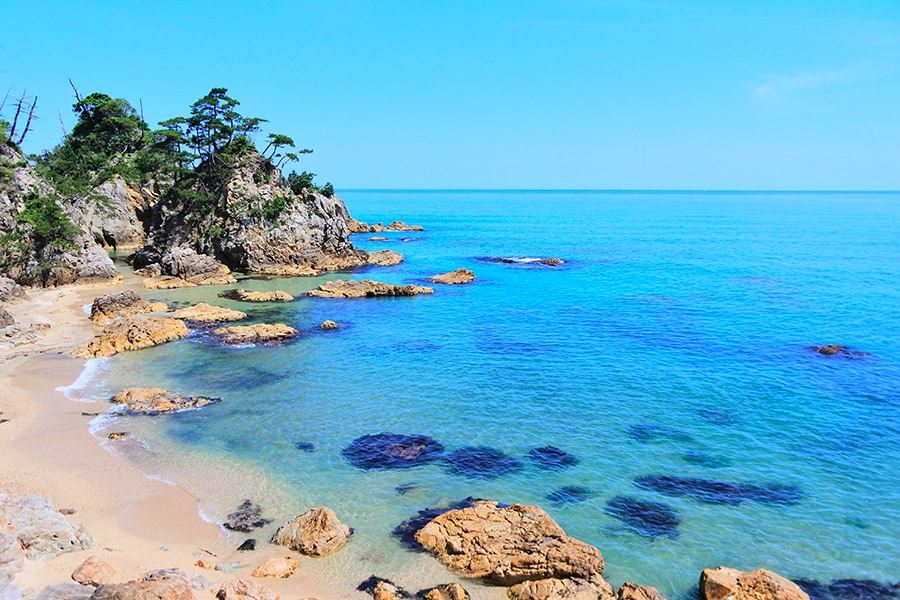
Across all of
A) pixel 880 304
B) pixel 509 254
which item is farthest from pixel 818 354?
pixel 509 254

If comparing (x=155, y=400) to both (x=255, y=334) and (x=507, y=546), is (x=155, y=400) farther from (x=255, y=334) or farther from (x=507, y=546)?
(x=507, y=546)

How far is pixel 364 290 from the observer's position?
46.3 meters

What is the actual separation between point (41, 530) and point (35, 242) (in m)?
38.5

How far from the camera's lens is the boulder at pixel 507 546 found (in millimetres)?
12547

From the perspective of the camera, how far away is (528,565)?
41.6ft

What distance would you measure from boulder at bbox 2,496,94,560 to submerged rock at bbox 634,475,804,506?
14945mm

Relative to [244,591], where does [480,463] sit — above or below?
below

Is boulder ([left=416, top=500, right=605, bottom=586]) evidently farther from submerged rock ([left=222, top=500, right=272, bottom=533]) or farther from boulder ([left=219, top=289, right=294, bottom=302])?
boulder ([left=219, top=289, right=294, bottom=302])

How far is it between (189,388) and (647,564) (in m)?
20.0

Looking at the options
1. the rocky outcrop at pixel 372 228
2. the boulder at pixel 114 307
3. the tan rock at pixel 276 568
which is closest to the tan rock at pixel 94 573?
the tan rock at pixel 276 568

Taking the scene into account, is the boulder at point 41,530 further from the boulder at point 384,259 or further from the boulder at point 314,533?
the boulder at point 384,259

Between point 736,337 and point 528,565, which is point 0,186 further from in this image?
point 736,337

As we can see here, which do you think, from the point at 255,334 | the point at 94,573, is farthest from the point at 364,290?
the point at 94,573

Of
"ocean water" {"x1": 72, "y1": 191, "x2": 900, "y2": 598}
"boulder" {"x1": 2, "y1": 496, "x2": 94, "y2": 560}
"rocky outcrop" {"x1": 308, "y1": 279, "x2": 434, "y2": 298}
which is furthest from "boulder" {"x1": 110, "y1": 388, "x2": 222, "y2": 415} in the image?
"rocky outcrop" {"x1": 308, "y1": 279, "x2": 434, "y2": 298}
